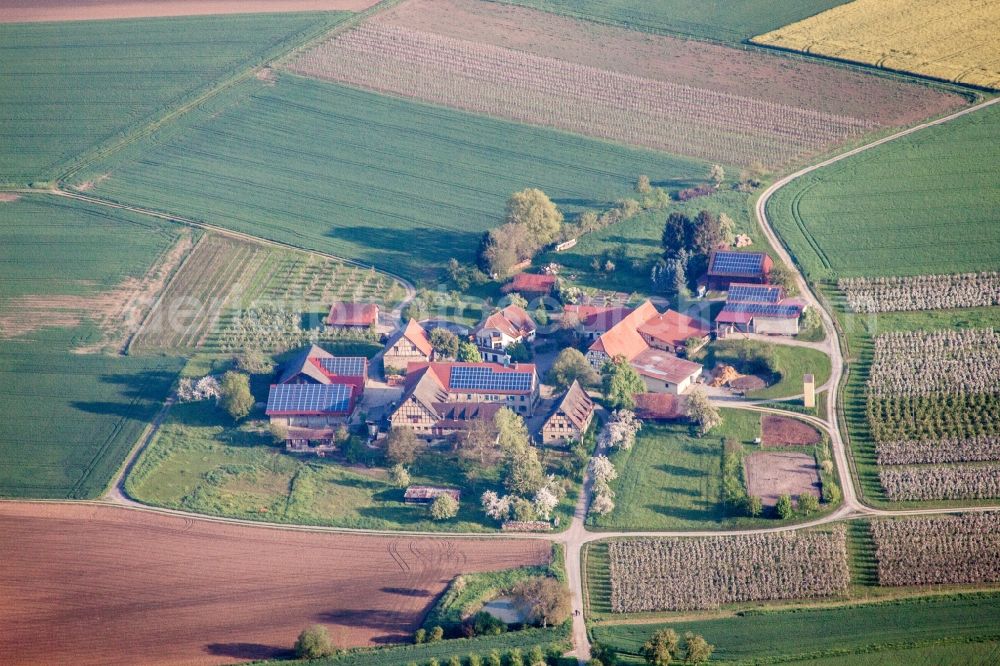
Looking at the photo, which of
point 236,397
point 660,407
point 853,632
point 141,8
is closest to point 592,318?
point 660,407

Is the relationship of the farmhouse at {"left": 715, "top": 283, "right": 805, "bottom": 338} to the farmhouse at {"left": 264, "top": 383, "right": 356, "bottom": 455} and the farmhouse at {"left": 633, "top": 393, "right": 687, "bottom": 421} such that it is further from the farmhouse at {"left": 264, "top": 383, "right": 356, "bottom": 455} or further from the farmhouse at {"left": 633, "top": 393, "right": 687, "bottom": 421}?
the farmhouse at {"left": 264, "top": 383, "right": 356, "bottom": 455}

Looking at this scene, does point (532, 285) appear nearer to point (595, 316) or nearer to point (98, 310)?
point (595, 316)

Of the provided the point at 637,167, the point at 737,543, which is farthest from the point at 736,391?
the point at 637,167

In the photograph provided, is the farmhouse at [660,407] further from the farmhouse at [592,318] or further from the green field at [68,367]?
the green field at [68,367]

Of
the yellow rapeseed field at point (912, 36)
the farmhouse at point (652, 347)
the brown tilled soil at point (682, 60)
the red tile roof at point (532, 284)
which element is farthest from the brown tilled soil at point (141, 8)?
the farmhouse at point (652, 347)

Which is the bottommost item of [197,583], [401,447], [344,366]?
[197,583]

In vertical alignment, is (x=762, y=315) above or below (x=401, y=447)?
above

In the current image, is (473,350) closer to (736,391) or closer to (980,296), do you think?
(736,391)
